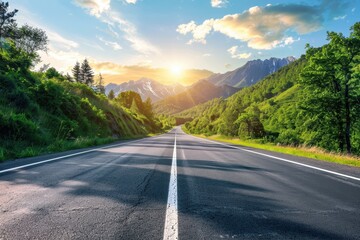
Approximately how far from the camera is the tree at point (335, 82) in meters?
22.8

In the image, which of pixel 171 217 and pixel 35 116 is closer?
pixel 171 217

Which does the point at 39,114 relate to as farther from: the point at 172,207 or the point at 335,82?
the point at 335,82

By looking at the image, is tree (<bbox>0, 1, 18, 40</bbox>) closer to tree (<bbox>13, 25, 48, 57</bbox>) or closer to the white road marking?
tree (<bbox>13, 25, 48, 57</bbox>)

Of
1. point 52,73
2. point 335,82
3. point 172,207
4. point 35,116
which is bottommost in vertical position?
point 172,207

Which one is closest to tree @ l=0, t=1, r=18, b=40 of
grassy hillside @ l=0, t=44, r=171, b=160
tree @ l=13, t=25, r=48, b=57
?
tree @ l=13, t=25, r=48, b=57

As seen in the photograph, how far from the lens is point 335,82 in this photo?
81.0 ft

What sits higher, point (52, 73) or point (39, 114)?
point (52, 73)

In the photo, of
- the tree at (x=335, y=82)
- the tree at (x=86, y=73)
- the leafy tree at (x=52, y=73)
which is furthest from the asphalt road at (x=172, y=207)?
the tree at (x=86, y=73)

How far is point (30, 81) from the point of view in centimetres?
2020

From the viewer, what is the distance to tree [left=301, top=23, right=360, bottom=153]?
2284 cm

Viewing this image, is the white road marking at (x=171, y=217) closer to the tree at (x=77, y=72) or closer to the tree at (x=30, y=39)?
the tree at (x=30, y=39)

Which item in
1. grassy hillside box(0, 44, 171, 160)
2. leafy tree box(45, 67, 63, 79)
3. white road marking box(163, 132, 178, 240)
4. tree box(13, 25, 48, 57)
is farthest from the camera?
tree box(13, 25, 48, 57)

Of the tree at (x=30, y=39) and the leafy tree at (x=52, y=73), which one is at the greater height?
the tree at (x=30, y=39)

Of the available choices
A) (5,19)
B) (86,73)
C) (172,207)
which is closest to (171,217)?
(172,207)
